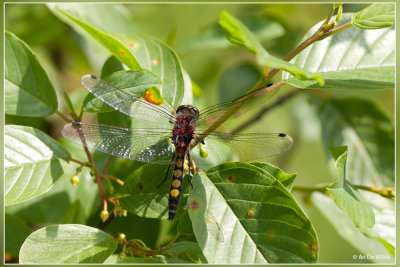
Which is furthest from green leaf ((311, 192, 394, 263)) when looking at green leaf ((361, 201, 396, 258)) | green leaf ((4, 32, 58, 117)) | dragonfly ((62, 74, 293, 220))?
green leaf ((4, 32, 58, 117))

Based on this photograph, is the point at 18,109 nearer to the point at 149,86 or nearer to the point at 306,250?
the point at 149,86

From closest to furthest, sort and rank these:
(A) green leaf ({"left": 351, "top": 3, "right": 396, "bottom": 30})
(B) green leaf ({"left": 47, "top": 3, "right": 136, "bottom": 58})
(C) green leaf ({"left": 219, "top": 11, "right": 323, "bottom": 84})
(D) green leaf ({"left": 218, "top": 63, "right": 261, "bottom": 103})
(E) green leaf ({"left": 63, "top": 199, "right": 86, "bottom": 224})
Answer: (C) green leaf ({"left": 219, "top": 11, "right": 323, "bottom": 84}) → (A) green leaf ({"left": 351, "top": 3, "right": 396, "bottom": 30}) → (E) green leaf ({"left": 63, "top": 199, "right": 86, "bottom": 224}) → (B) green leaf ({"left": 47, "top": 3, "right": 136, "bottom": 58}) → (D) green leaf ({"left": 218, "top": 63, "right": 261, "bottom": 103})

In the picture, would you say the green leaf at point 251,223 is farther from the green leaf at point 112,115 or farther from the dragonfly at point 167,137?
the green leaf at point 112,115

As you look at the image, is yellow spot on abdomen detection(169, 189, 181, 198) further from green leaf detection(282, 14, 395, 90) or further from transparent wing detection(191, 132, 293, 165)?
green leaf detection(282, 14, 395, 90)

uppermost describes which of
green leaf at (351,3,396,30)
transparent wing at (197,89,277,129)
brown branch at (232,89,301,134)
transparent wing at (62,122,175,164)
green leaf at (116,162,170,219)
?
brown branch at (232,89,301,134)

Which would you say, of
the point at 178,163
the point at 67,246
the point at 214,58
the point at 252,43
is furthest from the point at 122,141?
the point at 214,58

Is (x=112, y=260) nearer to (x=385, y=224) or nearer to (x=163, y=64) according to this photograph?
(x=163, y=64)

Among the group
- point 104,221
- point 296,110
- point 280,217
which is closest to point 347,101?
point 296,110
